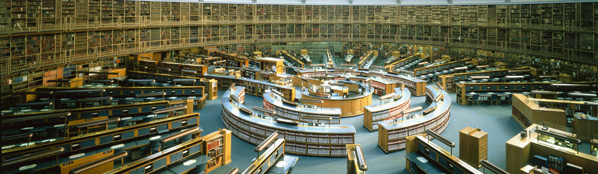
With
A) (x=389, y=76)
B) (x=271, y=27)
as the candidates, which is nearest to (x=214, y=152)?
(x=389, y=76)

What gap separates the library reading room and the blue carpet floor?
60 mm

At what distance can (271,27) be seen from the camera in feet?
76.3

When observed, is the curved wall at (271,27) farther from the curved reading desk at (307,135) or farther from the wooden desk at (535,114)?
the curved reading desk at (307,135)

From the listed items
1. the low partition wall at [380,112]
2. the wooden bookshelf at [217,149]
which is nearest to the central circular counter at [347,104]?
the low partition wall at [380,112]

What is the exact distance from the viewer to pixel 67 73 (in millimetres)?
14430

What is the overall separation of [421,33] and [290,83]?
10.5 metres

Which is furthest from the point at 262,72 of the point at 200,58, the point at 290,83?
the point at 200,58

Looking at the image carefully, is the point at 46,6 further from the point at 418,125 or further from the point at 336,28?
the point at 336,28

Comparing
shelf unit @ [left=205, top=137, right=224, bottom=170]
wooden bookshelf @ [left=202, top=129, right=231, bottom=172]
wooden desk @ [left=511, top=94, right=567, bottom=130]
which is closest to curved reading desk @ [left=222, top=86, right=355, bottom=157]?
wooden bookshelf @ [left=202, top=129, right=231, bottom=172]

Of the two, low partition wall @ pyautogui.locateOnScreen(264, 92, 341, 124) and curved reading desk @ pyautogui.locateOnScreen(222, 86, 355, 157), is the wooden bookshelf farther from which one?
low partition wall @ pyautogui.locateOnScreen(264, 92, 341, 124)

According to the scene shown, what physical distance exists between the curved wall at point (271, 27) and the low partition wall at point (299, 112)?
344 inches

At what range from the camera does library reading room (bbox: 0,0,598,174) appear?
6637mm

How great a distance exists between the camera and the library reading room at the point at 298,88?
21.8ft

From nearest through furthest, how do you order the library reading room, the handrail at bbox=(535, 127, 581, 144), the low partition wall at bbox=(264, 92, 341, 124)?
the handrail at bbox=(535, 127, 581, 144)
the library reading room
the low partition wall at bbox=(264, 92, 341, 124)
